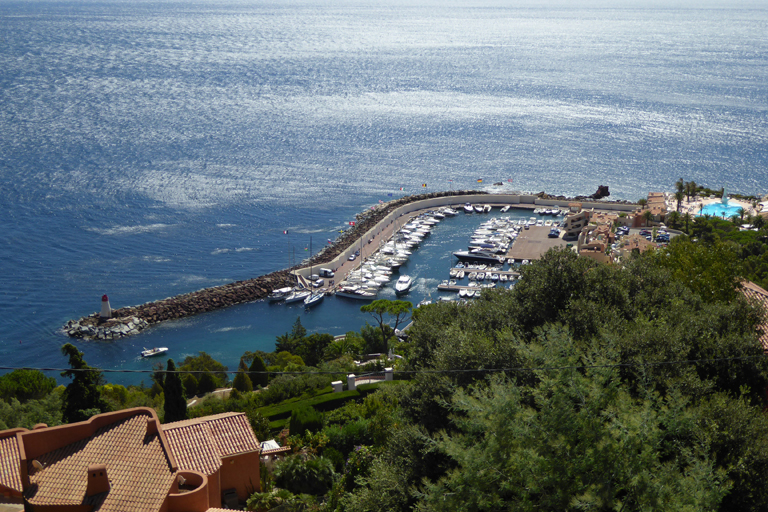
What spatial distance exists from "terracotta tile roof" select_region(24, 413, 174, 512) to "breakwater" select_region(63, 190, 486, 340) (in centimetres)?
2897

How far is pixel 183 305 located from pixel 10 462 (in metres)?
30.4

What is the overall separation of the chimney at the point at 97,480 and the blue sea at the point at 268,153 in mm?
25669

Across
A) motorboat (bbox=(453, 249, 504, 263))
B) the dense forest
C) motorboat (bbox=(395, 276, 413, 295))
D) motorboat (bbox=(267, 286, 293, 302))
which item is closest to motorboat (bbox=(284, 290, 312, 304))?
motorboat (bbox=(267, 286, 293, 302))

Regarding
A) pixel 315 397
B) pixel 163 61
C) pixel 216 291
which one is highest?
pixel 163 61

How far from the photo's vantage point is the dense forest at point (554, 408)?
11109 millimetres

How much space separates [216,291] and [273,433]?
26535mm

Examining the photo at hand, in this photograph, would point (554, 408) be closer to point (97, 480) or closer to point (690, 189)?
point (97, 480)

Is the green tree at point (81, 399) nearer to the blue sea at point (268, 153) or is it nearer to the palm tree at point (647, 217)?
the blue sea at point (268, 153)

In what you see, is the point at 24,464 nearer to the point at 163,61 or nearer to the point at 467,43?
the point at 163,61

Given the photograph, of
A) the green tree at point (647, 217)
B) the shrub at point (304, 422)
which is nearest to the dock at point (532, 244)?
the green tree at point (647, 217)

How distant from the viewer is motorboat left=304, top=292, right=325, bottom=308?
46062 mm

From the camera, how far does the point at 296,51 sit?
172 metres

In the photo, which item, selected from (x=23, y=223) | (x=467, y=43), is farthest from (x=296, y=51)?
(x=23, y=223)

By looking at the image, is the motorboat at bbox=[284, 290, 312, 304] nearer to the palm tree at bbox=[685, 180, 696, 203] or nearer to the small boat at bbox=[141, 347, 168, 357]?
the small boat at bbox=[141, 347, 168, 357]
